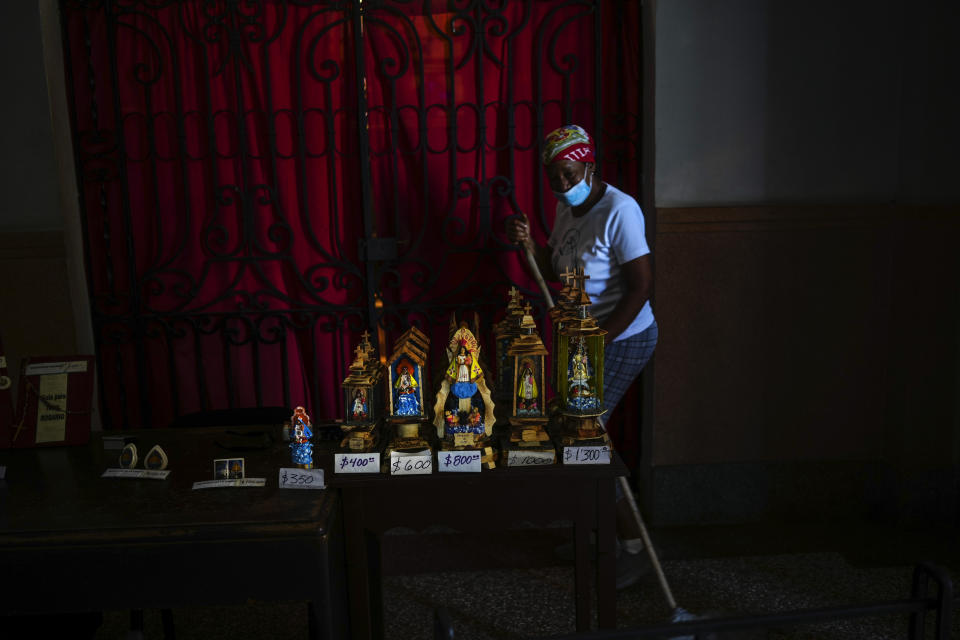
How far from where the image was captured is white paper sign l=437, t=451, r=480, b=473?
1.84 metres

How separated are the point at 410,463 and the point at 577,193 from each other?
1.25 metres

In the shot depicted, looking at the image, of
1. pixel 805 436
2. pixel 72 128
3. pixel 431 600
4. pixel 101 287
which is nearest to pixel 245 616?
pixel 431 600

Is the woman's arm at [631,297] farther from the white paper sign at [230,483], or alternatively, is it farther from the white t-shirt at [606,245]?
the white paper sign at [230,483]

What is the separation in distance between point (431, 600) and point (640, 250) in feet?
4.89

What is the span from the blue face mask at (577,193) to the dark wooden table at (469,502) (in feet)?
3.58

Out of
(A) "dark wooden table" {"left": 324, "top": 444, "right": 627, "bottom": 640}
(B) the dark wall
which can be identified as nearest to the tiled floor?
(B) the dark wall

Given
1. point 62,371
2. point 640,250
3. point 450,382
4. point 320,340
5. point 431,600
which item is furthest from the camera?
point 320,340

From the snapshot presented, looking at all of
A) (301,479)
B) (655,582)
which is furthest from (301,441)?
(655,582)

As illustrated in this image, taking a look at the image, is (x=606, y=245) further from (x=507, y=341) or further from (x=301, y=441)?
(x=301, y=441)

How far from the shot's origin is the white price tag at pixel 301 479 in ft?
5.93

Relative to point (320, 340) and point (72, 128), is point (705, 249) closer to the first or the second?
point (320, 340)

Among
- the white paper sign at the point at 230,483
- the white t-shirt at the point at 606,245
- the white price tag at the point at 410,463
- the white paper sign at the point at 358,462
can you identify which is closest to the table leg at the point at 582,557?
the white price tag at the point at 410,463

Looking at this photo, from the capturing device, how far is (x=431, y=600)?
2738 mm

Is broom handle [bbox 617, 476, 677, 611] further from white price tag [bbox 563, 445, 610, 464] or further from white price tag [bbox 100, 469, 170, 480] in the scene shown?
white price tag [bbox 100, 469, 170, 480]
